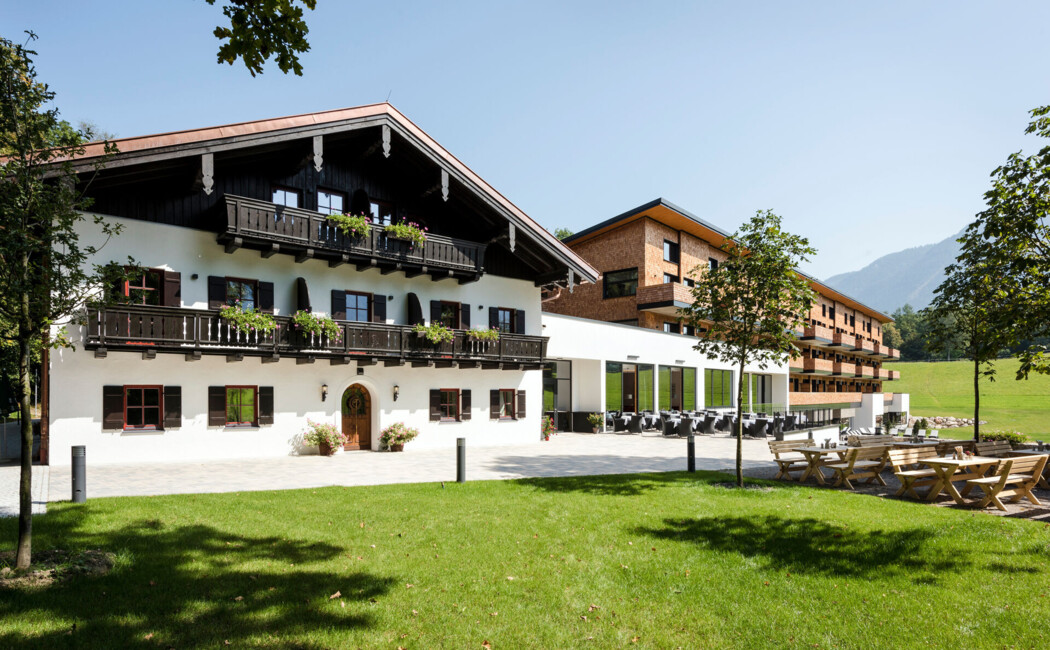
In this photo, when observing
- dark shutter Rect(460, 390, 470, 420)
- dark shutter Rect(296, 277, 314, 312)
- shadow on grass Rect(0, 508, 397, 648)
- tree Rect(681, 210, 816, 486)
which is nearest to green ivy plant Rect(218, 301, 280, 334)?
dark shutter Rect(296, 277, 314, 312)

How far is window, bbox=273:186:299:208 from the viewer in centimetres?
1858

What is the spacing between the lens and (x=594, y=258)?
121 feet

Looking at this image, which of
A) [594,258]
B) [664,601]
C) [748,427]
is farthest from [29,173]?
[594,258]

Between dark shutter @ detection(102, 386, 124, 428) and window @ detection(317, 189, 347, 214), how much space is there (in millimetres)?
7631

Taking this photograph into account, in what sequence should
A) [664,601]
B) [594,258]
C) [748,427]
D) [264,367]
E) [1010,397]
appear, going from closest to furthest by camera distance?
[664,601]
[264,367]
[748,427]
[594,258]
[1010,397]

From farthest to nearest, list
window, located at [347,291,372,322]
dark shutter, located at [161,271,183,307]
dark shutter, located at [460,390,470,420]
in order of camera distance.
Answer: dark shutter, located at [460,390,470,420] < window, located at [347,291,372,322] < dark shutter, located at [161,271,183,307]

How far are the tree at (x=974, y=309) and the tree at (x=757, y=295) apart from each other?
2985 mm

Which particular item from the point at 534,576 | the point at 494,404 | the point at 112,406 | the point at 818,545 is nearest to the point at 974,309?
the point at 818,545

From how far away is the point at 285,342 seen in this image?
17484mm

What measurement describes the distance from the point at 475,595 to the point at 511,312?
1801 cm

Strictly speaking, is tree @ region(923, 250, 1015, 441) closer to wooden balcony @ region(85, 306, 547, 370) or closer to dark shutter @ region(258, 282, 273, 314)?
wooden balcony @ region(85, 306, 547, 370)

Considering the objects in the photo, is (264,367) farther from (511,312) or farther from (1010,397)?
(1010,397)

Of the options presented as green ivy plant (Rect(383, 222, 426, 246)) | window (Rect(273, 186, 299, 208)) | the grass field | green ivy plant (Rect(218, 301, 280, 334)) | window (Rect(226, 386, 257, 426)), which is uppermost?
window (Rect(273, 186, 299, 208))

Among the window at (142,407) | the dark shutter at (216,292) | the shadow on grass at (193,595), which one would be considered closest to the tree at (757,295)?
the shadow on grass at (193,595)
